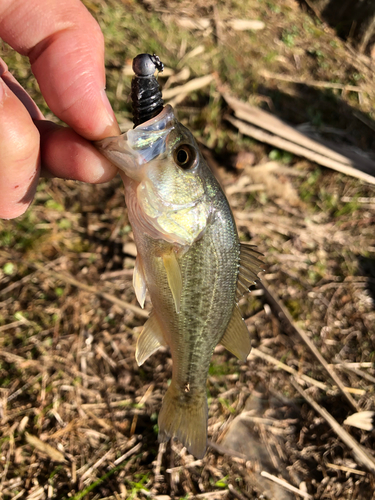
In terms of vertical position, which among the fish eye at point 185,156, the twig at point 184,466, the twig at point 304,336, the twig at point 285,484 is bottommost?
the twig at point 285,484

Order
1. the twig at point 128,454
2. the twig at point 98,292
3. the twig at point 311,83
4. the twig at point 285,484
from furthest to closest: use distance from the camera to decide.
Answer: the twig at point 311,83 < the twig at point 98,292 < the twig at point 285,484 < the twig at point 128,454

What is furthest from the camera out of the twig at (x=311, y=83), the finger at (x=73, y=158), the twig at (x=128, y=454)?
the twig at (x=311, y=83)

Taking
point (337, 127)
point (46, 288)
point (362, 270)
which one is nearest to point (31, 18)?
point (46, 288)

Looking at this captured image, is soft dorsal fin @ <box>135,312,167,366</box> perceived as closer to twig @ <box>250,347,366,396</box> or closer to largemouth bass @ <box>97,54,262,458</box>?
largemouth bass @ <box>97,54,262,458</box>

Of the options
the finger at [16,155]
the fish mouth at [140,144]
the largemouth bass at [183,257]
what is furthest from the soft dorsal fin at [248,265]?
the finger at [16,155]

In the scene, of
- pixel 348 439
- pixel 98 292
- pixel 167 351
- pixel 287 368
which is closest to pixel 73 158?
pixel 98 292

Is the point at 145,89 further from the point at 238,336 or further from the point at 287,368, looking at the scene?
the point at 287,368

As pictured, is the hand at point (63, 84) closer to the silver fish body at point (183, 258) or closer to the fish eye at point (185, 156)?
the silver fish body at point (183, 258)

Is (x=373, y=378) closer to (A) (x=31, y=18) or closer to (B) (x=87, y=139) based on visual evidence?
(B) (x=87, y=139)
